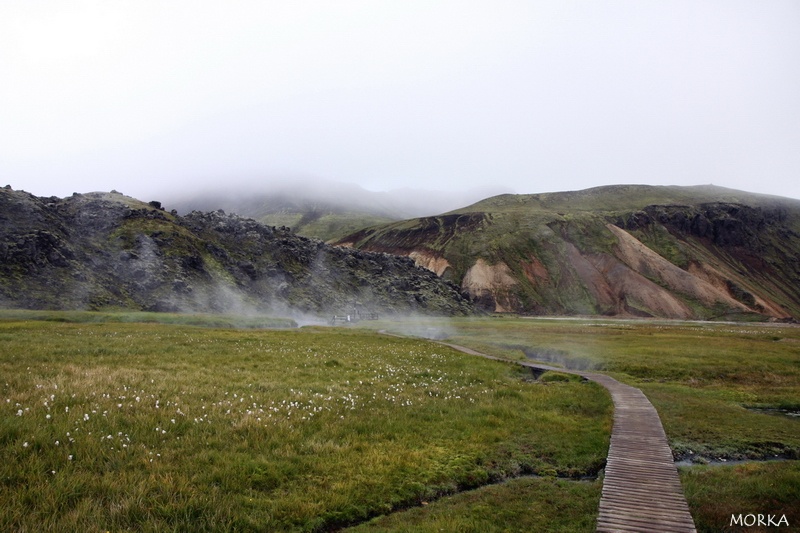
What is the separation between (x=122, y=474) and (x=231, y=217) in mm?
117469

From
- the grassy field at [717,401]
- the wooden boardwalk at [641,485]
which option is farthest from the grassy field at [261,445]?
the grassy field at [717,401]

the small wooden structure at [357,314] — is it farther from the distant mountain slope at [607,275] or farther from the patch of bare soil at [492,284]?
the distant mountain slope at [607,275]

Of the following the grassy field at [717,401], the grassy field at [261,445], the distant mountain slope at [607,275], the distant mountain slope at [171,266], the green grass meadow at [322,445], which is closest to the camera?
the grassy field at [261,445]

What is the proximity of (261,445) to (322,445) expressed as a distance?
6.27ft

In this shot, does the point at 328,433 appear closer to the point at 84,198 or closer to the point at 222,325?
the point at 222,325

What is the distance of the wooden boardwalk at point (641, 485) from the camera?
10.5m

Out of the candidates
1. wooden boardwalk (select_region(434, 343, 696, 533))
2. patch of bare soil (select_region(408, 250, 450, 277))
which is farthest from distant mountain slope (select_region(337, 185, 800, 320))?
wooden boardwalk (select_region(434, 343, 696, 533))

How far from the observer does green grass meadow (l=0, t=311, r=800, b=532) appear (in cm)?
1015

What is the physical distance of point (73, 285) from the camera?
7412cm

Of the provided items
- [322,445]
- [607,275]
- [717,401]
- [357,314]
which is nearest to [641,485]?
[322,445]

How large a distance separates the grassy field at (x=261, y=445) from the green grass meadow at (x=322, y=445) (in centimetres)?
5

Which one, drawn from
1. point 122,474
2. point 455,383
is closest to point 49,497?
point 122,474

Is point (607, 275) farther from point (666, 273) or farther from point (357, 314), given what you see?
point (357, 314)

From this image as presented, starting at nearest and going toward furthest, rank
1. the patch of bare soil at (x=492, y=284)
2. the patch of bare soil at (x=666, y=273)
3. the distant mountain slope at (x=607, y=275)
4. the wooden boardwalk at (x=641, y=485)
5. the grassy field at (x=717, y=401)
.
Result: 1. the wooden boardwalk at (x=641, y=485)
2. the grassy field at (x=717, y=401)
3. the distant mountain slope at (x=607, y=275)
4. the patch of bare soil at (x=666, y=273)
5. the patch of bare soil at (x=492, y=284)
